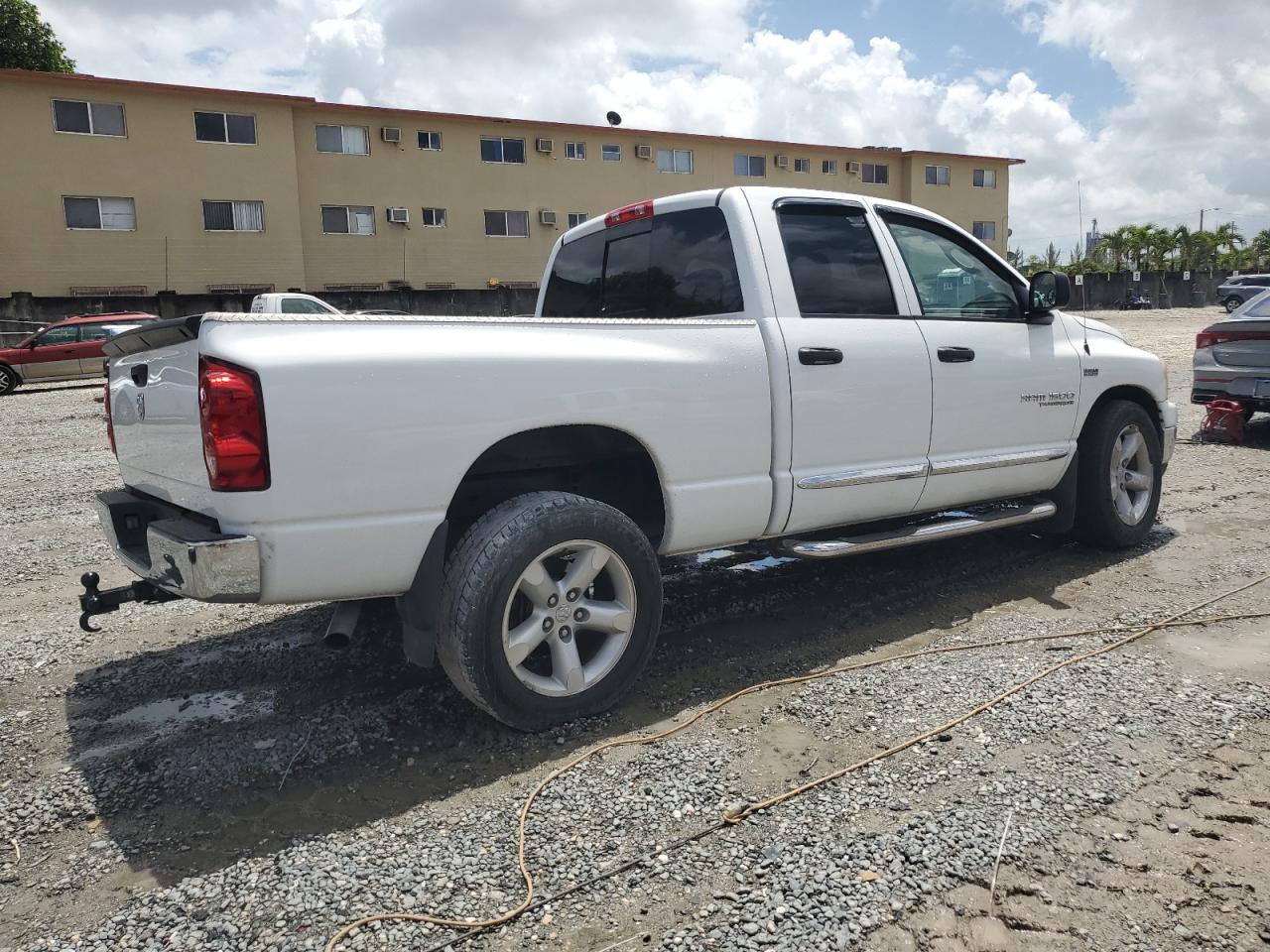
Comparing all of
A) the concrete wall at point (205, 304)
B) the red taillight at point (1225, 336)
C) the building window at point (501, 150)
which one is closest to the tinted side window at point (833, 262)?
the red taillight at point (1225, 336)

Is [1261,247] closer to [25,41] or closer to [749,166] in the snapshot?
[749,166]

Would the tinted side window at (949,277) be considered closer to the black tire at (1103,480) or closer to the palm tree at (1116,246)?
the black tire at (1103,480)

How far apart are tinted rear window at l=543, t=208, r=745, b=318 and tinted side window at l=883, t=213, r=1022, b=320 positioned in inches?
40.0

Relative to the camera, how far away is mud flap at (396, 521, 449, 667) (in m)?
3.04

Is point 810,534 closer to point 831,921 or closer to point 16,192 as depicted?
point 831,921

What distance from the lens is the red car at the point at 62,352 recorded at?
18562mm

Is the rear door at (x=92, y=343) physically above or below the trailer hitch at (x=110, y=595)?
above

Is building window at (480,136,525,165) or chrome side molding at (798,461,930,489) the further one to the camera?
building window at (480,136,525,165)

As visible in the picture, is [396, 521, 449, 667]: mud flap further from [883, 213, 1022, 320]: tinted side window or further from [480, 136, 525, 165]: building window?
[480, 136, 525, 165]: building window

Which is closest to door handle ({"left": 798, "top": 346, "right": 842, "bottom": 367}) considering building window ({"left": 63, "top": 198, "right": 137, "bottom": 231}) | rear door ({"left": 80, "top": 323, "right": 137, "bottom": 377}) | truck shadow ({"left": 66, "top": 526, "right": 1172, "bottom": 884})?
truck shadow ({"left": 66, "top": 526, "right": 1172, "bottom": 884})

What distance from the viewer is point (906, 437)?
4.25 m

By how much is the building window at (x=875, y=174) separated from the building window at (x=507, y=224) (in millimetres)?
16175

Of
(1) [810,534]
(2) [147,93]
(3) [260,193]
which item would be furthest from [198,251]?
(1) [810,534]

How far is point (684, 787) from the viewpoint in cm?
291
